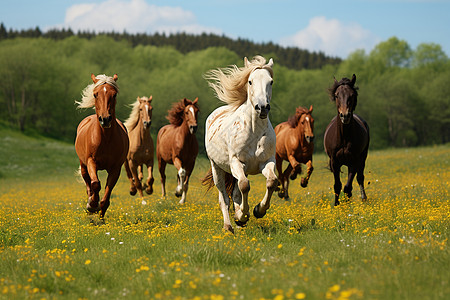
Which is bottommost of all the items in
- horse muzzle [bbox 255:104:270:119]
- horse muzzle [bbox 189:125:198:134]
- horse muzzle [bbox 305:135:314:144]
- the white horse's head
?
horse muzzle [bbox 305:135:314:144]

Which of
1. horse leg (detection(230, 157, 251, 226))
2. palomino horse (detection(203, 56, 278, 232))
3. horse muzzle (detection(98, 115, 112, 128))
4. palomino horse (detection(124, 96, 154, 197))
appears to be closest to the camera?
palomino horse (detection(203, 56, 278, 232))

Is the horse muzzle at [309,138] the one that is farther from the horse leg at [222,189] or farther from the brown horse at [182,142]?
the horse leg at [222,189]

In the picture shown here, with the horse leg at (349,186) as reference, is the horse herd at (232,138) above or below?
above

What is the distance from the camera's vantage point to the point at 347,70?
84.0 metres

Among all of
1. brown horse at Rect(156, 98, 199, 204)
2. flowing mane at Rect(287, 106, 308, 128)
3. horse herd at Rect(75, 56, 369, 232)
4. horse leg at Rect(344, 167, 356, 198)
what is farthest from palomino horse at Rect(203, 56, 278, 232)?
flowing mane at Rect(287, 106, 308, 128)

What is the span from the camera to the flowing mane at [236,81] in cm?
761

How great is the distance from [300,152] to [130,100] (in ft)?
190

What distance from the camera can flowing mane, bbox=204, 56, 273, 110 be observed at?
7.61 metres

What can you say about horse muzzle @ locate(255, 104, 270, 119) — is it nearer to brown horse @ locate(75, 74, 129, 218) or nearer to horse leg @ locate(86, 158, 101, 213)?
brown horse @ locate(75, 74, 129, 218)

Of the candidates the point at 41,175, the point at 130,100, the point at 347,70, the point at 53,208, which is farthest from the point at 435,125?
the point at 53,208

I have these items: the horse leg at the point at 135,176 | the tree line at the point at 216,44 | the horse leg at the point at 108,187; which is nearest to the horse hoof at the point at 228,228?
the horse leg at the point at 108,187

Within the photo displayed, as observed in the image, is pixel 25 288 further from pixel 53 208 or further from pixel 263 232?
pixel 53 208

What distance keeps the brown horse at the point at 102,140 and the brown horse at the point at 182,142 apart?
13.2ft

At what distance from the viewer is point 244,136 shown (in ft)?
24.3
